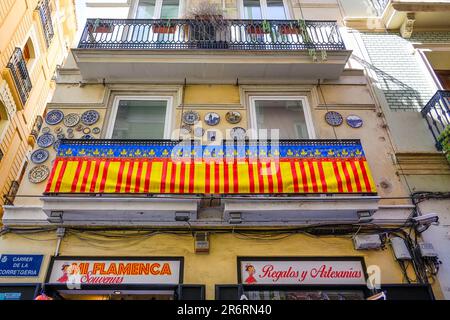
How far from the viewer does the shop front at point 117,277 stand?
5594mm

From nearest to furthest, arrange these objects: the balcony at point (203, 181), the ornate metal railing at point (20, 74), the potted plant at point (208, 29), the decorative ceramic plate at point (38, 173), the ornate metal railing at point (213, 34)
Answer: the balcony at point (203, 181) → the decorative ceramic plate at point (38, 173) → the ornate metal railing at point (213, 34) → the potted plant at point (208, 29) → the ornate metal railing at point (20, 74)

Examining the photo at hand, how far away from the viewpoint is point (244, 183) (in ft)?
20.2

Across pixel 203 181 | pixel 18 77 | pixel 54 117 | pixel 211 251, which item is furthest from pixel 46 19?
pixel 211 251

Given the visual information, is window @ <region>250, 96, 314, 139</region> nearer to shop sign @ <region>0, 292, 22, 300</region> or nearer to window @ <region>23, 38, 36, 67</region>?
shop sign @ <region>0, 292, 22, 300</region>

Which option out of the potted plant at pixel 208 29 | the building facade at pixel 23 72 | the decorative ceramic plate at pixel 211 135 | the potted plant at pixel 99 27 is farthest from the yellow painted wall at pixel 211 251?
the potted plant at pixel 99 27

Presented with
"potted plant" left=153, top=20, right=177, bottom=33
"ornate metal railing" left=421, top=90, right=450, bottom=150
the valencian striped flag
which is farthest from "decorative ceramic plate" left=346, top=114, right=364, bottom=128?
"potted plant" left=153, top=20, right=177, bottom=33

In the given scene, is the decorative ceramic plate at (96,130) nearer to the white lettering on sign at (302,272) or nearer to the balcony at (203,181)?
the balcony at (203,181)

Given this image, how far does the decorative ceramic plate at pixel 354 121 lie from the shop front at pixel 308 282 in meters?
3.06

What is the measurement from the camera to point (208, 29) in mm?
8992

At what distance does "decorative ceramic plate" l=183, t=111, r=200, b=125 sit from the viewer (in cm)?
770

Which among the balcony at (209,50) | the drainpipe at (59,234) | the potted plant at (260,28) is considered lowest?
the drainpipe at (59,234)

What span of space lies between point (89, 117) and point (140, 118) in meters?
1.10

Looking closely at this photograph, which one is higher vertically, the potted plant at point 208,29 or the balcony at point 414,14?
the balcony at point 414,14
